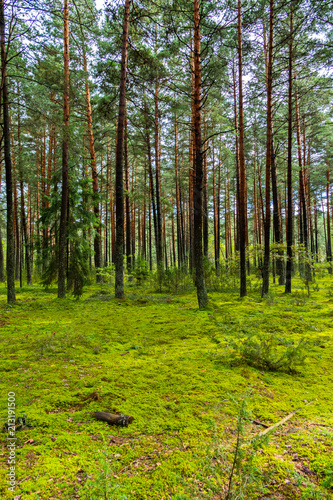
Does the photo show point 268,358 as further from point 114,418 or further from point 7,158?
point 7,158

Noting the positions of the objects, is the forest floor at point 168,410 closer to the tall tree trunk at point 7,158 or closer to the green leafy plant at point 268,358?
the green leafy plant at point 268,358

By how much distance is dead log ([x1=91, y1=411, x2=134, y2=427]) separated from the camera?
2.42 m

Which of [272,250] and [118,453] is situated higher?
[272,250]

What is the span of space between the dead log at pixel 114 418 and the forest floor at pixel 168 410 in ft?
0.20

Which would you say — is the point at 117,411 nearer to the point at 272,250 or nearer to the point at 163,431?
the point at 163,431

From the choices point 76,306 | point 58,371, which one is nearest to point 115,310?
point 76,306

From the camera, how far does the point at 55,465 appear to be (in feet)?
6.01

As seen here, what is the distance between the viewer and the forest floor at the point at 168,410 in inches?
64.4

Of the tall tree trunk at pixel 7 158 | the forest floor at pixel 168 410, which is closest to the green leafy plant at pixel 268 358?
the forest floor at pixel 168 410

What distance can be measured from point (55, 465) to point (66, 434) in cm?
40

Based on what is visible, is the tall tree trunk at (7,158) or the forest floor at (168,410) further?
the tall tree trunk at (7,158)

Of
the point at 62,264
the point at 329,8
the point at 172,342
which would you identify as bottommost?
the point at 172,342

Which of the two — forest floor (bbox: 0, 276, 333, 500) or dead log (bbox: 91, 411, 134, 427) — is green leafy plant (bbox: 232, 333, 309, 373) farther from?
dead log (bbox: 91, 411, 134, 427)

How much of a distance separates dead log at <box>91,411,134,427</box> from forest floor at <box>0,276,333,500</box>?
6 cm
